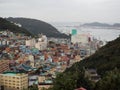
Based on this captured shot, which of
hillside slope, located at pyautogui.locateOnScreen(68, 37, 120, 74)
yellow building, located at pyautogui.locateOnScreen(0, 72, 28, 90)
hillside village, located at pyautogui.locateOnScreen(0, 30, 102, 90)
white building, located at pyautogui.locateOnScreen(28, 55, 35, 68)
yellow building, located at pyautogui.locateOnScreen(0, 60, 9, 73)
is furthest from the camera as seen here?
white building, located at pyautogui.locateOnScreen(28, 55, 35, 68)

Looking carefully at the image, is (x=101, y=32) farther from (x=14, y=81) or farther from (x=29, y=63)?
(x=14, y=81)

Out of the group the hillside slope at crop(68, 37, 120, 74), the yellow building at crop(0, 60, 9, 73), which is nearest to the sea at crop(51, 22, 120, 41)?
the hillside slope at crop(68, 37, 120, 74)

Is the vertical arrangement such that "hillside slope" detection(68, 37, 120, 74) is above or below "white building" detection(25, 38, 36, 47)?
above

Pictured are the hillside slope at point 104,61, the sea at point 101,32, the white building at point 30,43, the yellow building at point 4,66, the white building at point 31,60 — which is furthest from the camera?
the sea at point 101,32

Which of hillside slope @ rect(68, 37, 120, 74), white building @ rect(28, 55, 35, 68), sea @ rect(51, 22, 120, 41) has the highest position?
hillside slope @ rect(68, 37, 120, 74)

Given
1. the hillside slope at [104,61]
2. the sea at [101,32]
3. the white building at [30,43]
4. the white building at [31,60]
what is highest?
the hillside slope at [104,61]

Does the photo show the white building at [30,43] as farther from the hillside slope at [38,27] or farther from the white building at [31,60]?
the hillside slope at [38,27]

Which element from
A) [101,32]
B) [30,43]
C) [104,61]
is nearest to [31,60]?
[104,61]

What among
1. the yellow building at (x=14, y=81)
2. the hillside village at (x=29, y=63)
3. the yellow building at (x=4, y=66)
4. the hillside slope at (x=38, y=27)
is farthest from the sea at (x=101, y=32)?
the yellow building at (x=14, y=81)

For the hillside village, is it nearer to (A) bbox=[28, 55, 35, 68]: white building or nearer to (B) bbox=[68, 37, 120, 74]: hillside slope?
(A) bbox=[28, 55, 35, 68]: white building
